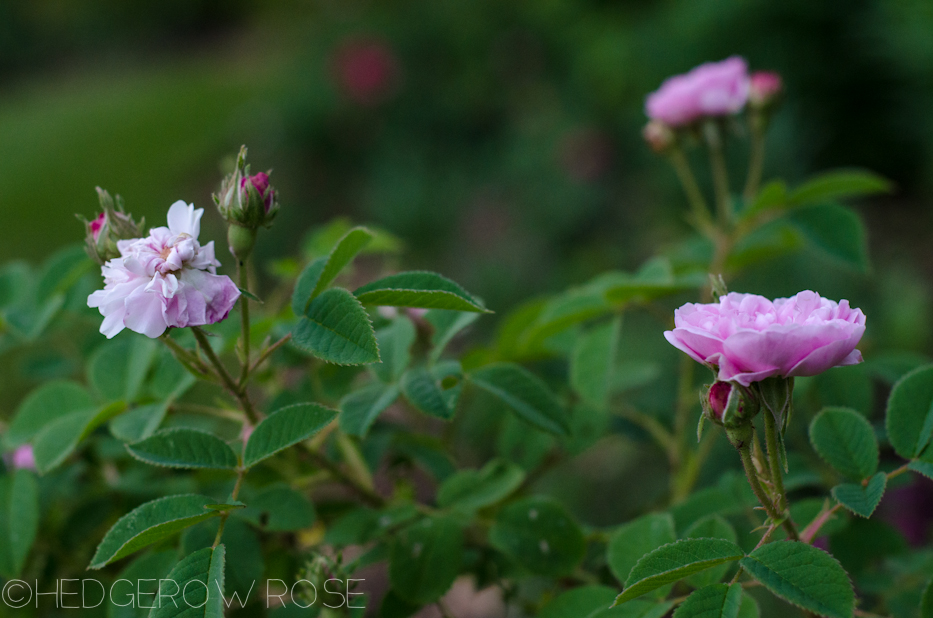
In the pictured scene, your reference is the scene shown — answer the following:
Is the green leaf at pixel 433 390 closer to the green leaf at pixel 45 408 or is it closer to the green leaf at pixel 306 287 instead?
the green leaf at pixel 306 287

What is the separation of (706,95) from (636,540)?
1.78 ft

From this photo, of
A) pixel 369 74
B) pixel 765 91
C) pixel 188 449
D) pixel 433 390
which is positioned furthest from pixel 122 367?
pixel 369 74

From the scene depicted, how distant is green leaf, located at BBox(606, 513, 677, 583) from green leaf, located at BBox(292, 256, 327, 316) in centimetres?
27

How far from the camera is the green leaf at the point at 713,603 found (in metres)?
0.39

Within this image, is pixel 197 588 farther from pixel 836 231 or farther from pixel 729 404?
pixel 836 231

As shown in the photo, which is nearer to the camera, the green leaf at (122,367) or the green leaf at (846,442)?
the green leaf at (846,442)

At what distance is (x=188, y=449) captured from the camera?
49 centimetres

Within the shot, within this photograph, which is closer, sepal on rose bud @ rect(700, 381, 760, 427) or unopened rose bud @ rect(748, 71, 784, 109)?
sepal on rose bud @ rect(700, 381, 760, 427)

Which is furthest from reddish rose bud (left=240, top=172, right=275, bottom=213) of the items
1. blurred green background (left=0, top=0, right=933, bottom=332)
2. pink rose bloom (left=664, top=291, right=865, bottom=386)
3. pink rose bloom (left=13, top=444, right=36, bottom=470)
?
blurred green background (left=0, top=0, right=933, bottom=332)

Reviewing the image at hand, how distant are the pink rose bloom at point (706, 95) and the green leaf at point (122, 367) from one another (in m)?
0.62

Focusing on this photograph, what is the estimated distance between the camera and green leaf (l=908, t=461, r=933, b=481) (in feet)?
1.42

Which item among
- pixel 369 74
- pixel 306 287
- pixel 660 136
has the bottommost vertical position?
pixel 306 287

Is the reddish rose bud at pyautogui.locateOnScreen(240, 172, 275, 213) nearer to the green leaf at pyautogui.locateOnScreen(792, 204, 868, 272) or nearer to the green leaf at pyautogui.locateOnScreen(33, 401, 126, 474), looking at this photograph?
the green leaf at pyautogui.locateOnScreen(33, 401, 126, 474)

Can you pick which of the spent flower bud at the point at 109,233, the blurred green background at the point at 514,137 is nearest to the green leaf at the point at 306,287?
the spent flower bud at the point at 109,233
